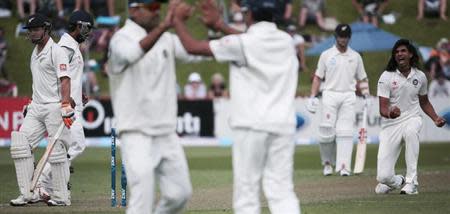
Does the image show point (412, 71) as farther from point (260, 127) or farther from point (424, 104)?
point (260, 127)

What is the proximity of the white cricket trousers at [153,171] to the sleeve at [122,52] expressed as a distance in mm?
615

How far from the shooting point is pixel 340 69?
62.2ft

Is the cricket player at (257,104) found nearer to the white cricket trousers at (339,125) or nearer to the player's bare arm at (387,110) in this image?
the player's bare arm at (387,110)

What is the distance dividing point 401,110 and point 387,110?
0.29m

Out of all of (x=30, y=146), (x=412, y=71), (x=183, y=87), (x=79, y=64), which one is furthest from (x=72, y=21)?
(x=183, y=87)

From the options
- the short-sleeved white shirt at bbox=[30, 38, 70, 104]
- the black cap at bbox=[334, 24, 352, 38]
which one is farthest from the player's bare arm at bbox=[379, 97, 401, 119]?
the short-sleeved white shirt at bbox=[30, 38, 70, 104]

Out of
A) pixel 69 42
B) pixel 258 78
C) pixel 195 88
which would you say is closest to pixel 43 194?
pixel 69 42

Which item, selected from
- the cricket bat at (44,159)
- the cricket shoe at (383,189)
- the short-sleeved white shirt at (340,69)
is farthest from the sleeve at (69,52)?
the short-sleeved white shirt at (340,69)

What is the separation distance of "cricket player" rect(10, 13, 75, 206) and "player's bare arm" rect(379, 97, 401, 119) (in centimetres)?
427

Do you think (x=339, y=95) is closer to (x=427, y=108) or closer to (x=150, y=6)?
(x=427, y=108)

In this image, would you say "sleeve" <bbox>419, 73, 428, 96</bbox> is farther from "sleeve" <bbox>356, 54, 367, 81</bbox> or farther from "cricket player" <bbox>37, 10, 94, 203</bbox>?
"cricket player" <bbox>37, 10, 94, 203</bbox>

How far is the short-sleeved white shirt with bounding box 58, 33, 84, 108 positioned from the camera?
46.9 feet

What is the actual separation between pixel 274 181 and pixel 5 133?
18787 mm

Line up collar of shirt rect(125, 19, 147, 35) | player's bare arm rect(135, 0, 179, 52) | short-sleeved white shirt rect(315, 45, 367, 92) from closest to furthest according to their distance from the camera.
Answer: player's bare arm rect(135, 0, 179, 52) → collar of shirt rect(125, 19, 147, 35) → short-sleeved white shirt rect(315, 45, 367, 92)
